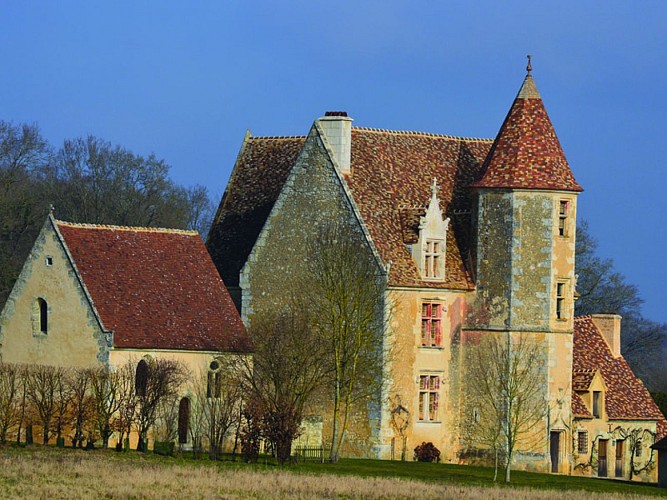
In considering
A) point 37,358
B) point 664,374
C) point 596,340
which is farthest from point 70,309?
point 664,374

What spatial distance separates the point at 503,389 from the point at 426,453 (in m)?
3.90

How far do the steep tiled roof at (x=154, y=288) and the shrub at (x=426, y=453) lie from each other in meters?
6.52

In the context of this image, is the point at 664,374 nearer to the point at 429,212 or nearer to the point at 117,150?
the point at 117,150

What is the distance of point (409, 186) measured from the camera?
196ft

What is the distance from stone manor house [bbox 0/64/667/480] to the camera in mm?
56062

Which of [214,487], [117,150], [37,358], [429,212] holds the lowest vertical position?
[214,487]

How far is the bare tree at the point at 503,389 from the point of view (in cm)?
5631

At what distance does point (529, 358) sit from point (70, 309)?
48.3 feet

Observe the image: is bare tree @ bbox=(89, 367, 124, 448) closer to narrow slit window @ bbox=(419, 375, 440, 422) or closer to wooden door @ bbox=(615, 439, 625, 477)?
narrow slit window @ bbox=(419, 375, 440, 422)

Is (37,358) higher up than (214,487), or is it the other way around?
(37,358)

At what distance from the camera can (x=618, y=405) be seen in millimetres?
63094

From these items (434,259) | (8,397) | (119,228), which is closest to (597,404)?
(434,259)

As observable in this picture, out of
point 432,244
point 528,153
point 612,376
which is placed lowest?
point 612,376

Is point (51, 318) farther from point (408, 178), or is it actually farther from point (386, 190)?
point (408, 178)
